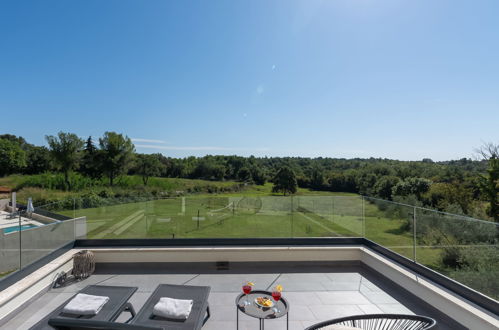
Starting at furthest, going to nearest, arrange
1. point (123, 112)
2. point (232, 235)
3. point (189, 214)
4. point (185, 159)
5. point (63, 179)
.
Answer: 1. point (185, 159)
2. point (63, 179)
3. point (123, 112)
4. point (189, 214)
5. point (232, 235)

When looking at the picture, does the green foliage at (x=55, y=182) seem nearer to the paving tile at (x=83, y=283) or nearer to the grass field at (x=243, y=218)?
the grass field at (x=243, y=218)

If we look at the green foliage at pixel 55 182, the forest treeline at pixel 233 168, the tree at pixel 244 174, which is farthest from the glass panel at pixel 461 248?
the tree at pixel 244 174

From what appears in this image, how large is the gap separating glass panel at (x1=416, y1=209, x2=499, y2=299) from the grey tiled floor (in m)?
0.64

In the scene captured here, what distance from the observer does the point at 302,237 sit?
534 cm

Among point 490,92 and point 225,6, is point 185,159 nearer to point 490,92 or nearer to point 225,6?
point 225,6

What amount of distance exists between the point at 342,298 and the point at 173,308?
2355 mm

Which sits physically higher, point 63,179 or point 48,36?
point 48,36

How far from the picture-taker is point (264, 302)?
247 cm

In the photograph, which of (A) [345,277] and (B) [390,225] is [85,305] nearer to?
(A) [345,277]

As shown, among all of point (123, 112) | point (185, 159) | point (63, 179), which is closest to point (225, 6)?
point (123, 112)

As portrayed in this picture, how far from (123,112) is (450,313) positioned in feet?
60.5

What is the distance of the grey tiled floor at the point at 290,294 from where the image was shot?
3.12m

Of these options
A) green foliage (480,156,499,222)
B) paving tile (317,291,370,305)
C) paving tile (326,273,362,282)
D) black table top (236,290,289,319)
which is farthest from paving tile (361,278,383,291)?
green foliage (480,156,499,222)

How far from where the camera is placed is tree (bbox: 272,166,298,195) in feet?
81.9
